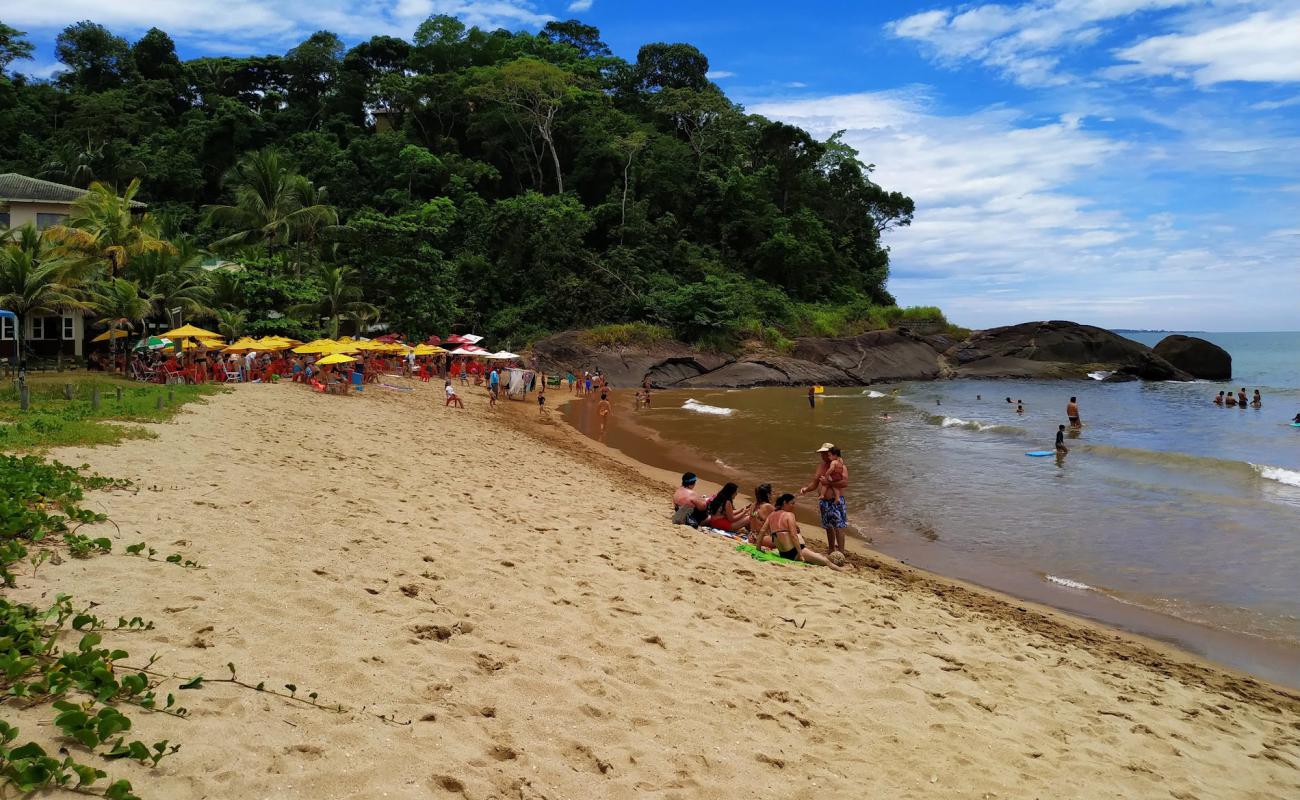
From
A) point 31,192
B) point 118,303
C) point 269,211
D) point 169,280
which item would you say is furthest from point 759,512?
point 31,192

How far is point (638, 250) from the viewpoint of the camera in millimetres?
45344

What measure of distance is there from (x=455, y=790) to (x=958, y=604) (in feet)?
23.1

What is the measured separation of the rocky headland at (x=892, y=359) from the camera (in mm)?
39938

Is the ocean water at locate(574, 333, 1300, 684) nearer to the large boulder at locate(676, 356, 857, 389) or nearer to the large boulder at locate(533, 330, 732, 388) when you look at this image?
the large boulder at locate(533, 330, 732, 388)

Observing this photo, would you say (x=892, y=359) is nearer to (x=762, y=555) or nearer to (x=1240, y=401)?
(x=1240, y=401)

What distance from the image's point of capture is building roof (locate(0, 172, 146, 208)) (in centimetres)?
3025

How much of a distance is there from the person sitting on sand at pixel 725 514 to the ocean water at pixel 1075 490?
2.70m

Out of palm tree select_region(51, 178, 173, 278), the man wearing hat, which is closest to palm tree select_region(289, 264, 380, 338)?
palm tree select_region(51, 178, 173, 278)

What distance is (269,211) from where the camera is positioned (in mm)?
36312

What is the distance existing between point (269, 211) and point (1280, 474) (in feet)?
133

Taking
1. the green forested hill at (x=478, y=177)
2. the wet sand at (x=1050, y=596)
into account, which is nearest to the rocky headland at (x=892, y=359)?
the green forested hill at (x=478, y=177)

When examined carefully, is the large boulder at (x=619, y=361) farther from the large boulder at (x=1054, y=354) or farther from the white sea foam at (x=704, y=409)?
the large boulder at (x=1054, y=354)

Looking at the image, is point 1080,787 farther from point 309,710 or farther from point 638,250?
point 638,250

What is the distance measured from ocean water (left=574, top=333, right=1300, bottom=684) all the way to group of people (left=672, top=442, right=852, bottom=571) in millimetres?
1767
